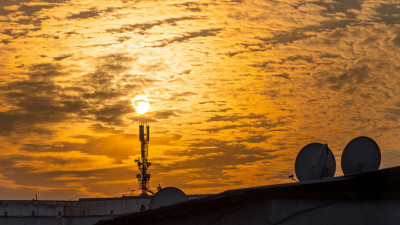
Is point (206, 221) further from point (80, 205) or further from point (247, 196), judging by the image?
point (80, 205)

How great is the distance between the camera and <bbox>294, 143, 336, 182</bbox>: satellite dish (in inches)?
848

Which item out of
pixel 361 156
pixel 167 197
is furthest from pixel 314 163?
pixel 167 197

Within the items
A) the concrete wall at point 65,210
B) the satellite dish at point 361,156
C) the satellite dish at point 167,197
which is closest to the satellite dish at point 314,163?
the satellite dish at point 361,156

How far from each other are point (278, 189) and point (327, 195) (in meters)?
1.39

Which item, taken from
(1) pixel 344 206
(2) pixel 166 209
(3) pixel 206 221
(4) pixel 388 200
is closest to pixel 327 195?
(1) pixel 344 206

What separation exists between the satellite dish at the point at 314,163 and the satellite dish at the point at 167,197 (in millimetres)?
7066

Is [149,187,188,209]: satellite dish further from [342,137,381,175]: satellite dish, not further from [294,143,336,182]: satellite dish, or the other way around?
[342,137,381,175]: satellite dish

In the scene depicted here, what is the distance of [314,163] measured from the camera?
22062 millimetres

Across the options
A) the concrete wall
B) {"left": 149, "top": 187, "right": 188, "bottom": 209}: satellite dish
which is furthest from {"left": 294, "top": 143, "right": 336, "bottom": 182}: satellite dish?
the concrete wall

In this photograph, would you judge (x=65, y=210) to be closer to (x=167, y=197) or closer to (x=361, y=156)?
(x=167, y=197)

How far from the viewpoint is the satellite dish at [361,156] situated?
2130cm

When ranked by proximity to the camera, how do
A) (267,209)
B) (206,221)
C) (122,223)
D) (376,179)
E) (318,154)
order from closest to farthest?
(376,179) → (267,209) → (206,221) → (122,223) → (318,154)

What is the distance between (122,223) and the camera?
20.0m

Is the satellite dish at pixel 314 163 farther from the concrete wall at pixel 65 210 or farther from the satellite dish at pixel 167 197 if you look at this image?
the concrete wall at pixel 65 210
